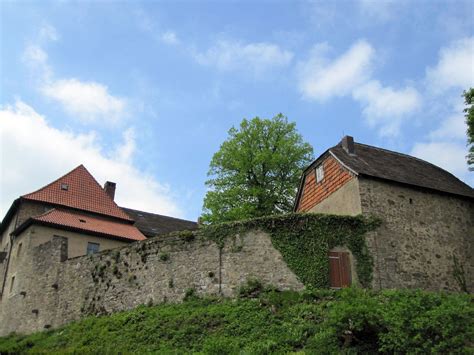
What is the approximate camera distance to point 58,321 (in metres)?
23.2

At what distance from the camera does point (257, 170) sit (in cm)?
3266

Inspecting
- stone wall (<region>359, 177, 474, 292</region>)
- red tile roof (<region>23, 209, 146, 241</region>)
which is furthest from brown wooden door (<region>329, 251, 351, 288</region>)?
red tile roof (<region>23, 209, 146, 241</region>)

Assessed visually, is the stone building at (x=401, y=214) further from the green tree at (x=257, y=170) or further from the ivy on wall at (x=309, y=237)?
the green tree at (x=257, y=170)

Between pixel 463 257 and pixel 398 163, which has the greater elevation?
pixel 398 163

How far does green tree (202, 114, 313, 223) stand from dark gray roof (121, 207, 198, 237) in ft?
19.6

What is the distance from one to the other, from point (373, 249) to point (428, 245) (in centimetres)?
303

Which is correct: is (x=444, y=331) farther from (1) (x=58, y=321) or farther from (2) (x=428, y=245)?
(1) (x=58, y=321)

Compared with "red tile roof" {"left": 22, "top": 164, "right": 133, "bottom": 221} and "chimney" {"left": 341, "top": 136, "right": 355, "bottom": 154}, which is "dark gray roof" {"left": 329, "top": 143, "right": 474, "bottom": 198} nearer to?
"chimney" {"left": 341, "top": 136, "right": 355, "bottom": 154}

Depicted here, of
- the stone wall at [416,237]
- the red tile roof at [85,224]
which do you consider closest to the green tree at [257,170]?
the red tile roof at [85,224]

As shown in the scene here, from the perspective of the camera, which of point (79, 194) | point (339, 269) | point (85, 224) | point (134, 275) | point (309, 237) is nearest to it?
point (339, 269)

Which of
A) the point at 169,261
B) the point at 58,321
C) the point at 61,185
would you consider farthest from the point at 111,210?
the point at 169,261

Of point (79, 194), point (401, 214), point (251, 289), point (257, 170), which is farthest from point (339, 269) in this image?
point (79, 194)

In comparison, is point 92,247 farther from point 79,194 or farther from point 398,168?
point 398,168

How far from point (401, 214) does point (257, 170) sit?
11609mm
